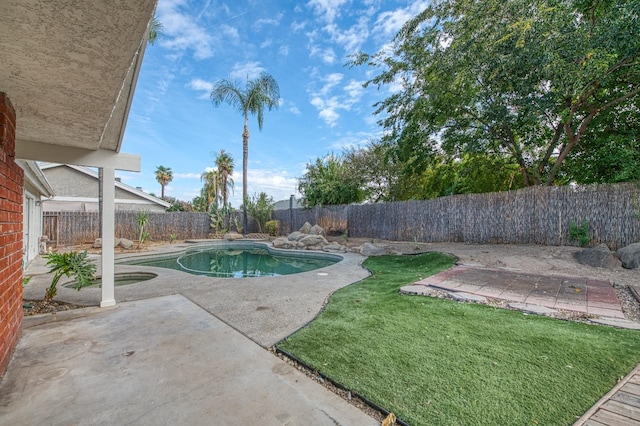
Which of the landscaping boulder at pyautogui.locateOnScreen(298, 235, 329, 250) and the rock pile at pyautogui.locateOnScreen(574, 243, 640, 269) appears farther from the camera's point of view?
the landscaping boulder at pyautogui.locateOnScreen(298, 235, 329, 250)

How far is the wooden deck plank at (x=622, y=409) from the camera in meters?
1.66

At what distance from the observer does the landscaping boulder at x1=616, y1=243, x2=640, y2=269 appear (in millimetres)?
5191

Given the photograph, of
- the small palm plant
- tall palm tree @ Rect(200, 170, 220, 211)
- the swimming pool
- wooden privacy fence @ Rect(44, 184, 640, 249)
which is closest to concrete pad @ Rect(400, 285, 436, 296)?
the swimming pool

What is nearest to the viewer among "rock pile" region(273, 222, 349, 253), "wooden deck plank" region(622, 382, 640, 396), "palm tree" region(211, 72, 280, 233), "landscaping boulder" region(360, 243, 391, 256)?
"wooden deck plank" region(622, 382, 640, 396)

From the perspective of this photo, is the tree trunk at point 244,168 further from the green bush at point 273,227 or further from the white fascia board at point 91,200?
the white fascia board at point 91,200

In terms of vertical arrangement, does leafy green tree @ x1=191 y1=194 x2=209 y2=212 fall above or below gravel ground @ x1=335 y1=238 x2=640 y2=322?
above

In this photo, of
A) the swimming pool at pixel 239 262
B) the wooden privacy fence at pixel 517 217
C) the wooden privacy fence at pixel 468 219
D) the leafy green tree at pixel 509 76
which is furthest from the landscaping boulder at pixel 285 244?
the leafy green tree at pixel 509 76

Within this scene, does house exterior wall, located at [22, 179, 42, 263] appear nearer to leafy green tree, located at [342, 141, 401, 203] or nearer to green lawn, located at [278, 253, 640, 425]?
green lawn, located at [278, 253, 640, 425]

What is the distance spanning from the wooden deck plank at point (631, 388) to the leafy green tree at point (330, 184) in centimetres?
1360

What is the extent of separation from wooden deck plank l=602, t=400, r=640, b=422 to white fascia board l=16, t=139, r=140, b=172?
18.1 feet

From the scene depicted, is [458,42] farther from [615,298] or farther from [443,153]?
[615,298]

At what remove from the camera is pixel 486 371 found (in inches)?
84.0

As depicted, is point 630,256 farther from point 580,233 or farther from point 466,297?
point 466,297

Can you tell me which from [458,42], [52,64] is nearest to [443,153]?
[458,42]
